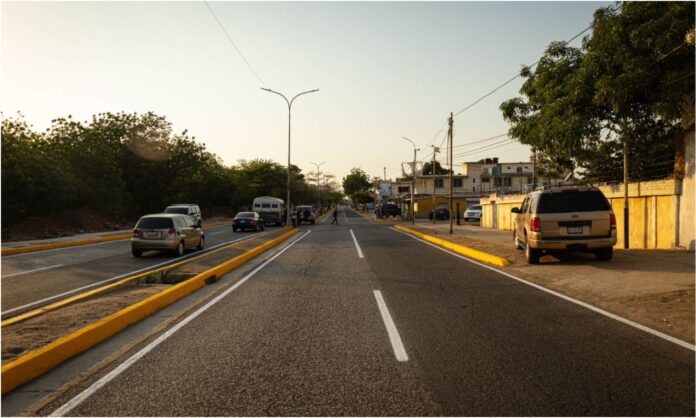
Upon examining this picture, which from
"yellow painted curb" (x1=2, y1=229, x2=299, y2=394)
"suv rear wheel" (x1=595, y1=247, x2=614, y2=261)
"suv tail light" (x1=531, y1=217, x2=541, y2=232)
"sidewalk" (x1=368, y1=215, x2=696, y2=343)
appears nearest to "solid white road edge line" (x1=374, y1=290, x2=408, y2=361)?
"sidewalk" (x1=368, y1=215, x2=696, y2=343)

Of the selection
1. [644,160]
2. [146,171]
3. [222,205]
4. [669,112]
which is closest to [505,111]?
[644,160]

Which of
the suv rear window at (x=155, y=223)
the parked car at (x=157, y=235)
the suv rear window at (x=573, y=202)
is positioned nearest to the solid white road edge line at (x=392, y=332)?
the suv rear window at (x=573, y=202)

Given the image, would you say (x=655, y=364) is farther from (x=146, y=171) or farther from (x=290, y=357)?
(x=146, y=171)

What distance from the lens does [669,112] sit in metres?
14.4

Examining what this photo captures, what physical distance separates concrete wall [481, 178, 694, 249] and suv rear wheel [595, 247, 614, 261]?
157 inches

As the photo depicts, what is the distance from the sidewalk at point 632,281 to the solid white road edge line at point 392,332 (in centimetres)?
342

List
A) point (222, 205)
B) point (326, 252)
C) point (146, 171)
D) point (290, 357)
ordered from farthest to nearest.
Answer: point (222, 205), point (146, 171), point (326, 252), point (290, 357)

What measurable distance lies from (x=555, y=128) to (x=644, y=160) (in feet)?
21.7

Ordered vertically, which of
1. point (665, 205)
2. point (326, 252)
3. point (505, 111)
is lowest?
point (326, 252)

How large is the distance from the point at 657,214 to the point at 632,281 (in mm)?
8652

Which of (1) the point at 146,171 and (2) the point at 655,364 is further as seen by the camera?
(1) the point at 146,171

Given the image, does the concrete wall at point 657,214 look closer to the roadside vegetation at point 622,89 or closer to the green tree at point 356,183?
the roadside vegetation at point 622,89

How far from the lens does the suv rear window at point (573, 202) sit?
39.5 ft

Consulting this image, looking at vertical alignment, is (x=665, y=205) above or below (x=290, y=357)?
above
